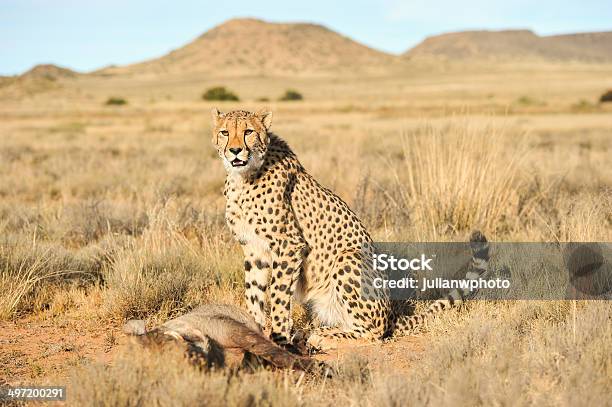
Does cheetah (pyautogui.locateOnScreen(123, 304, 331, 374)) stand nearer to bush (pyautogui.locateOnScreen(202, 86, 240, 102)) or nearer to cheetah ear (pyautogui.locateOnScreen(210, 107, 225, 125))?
cheetah ear (pyautogui.locateOnScreen(210, 107, 225, 125))

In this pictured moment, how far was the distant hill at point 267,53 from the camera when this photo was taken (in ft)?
367

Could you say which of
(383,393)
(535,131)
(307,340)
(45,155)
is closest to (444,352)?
(383,393)

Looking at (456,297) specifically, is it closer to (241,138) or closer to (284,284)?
(284,284)

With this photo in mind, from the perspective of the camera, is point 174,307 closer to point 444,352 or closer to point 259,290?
point 259,290

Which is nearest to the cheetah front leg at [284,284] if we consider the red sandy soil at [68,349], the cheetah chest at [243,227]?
the cheetah chest at [243,227]

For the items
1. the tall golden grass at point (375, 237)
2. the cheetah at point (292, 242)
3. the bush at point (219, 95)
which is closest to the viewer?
the tall golden grass at point (375, 237)

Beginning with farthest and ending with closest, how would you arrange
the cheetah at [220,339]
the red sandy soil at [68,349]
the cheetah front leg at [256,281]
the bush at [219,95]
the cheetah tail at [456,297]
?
the bush at [219,95] < the cheetah tail at [456,297] < the cheetah front leg at [256,281] < the red sandy soil at [68,349] < the cheetah at [220,339]

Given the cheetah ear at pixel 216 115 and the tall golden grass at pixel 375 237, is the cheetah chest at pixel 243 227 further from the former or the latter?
the tall golden grass at pixel 375 237

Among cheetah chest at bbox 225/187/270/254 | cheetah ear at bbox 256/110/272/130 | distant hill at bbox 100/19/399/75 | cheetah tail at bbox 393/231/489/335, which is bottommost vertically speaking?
cheetah tail at bbox 393/231/489/335

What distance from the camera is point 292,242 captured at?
4.02 meters

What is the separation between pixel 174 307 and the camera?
187 inches

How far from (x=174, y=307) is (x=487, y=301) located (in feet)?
7.32

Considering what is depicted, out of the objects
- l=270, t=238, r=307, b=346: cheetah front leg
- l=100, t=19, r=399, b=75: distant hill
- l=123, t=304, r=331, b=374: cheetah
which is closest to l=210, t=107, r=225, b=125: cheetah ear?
l=270, t=238, r=307, b=346: cheetah front leg

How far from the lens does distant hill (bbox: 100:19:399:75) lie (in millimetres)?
111812
